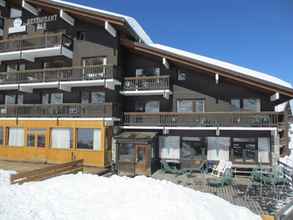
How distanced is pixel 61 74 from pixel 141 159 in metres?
9.38

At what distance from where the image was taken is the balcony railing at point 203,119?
1784 cm

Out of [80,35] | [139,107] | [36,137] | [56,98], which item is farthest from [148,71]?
[36,137]

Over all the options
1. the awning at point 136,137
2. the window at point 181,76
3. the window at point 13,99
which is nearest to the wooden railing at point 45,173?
the awning at point 136,137

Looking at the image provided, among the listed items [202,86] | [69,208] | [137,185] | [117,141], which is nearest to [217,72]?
[202,86]

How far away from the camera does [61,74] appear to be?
2133 cm

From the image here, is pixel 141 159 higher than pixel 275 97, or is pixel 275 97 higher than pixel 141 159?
pixel 275 97

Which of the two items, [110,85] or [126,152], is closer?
[126,152]

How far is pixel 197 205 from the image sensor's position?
10219mm

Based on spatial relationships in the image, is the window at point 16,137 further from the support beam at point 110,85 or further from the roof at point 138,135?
the roof at point 138,135

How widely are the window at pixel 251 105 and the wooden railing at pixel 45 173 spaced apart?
1213cm

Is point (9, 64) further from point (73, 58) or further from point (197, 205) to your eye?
point (197, 205)

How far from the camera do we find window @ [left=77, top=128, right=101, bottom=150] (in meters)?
19.7

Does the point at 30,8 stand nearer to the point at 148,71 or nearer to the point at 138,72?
the point at 138,72

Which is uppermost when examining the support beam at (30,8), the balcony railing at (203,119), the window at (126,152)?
the support beam at (30,8)
